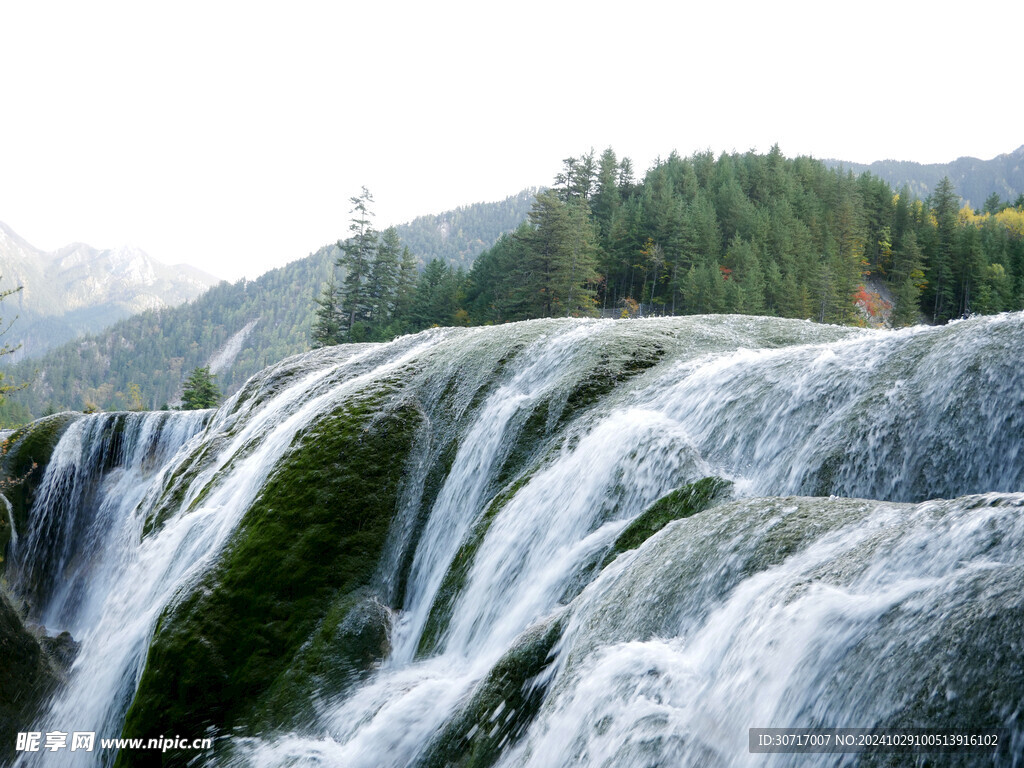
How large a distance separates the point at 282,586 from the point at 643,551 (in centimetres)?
628

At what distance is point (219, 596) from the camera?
9.64 metres

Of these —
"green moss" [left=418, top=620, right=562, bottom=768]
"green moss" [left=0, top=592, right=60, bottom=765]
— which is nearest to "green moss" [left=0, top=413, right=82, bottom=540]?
"green moss" [left=0, top=592, right=60, bottom=765]

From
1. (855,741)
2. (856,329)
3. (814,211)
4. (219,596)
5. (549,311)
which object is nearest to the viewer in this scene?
Answer: (855,741)

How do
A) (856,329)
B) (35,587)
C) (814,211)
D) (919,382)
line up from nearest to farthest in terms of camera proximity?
(919,382), (856,329), (35,587), (814,211)

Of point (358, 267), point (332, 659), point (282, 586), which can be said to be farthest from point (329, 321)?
point (332, 659)

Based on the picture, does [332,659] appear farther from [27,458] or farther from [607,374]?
[27,458]

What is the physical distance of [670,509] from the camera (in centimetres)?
686

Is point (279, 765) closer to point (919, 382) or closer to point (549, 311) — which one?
point (919, 382)

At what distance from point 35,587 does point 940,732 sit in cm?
2527

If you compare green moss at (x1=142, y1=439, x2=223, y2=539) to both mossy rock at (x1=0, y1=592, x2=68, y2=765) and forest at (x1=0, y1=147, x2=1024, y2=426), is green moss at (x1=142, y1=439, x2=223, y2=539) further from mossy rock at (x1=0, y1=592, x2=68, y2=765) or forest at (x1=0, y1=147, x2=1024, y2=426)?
forest at (x1=0, y1=147, x2=1024, y2=426)

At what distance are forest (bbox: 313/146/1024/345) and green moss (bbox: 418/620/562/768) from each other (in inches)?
1792

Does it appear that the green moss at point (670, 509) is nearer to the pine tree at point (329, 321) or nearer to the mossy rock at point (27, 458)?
the mossy rock at point (27, 458)

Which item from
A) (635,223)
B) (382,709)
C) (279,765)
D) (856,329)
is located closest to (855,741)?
(382,709)

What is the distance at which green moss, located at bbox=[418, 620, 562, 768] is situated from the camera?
5473mm
